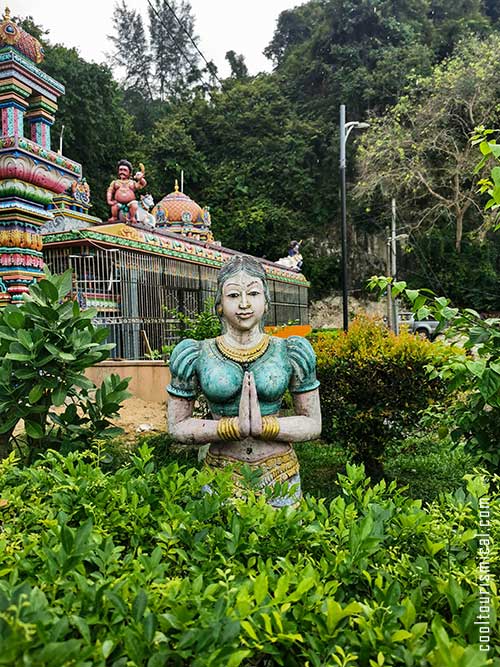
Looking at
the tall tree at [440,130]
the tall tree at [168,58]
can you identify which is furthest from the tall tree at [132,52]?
the tall tree at [440,130]

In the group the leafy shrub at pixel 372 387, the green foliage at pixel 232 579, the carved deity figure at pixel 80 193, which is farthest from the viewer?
the carved deity figure at pixel 80 193

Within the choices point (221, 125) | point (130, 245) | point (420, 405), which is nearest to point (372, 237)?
point (221, 125)

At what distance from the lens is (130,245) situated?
813 centimetres

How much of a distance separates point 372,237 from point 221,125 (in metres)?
9.95

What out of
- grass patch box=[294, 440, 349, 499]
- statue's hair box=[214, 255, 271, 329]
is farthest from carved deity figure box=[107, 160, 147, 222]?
statue's hair box=[214, 255, 271, 329]

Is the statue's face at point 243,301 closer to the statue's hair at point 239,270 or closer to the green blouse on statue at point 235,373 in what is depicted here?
the statue's hair at point 239,270

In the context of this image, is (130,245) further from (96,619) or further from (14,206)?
(96,619)

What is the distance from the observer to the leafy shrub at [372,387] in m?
3.70

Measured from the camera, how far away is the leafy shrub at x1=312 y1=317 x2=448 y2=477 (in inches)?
146

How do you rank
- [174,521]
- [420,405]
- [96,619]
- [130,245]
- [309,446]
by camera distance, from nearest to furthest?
[96,619]
[174,521]
[420,405]
[309,446]
[130,245]

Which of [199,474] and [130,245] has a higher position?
[130,245]

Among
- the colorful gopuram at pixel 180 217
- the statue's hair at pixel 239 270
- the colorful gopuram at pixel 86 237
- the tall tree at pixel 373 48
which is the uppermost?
the tall tree at pixel 373 48

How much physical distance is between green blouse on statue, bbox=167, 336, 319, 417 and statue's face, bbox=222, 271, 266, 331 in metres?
0.15

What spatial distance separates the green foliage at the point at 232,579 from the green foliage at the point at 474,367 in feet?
2.32
